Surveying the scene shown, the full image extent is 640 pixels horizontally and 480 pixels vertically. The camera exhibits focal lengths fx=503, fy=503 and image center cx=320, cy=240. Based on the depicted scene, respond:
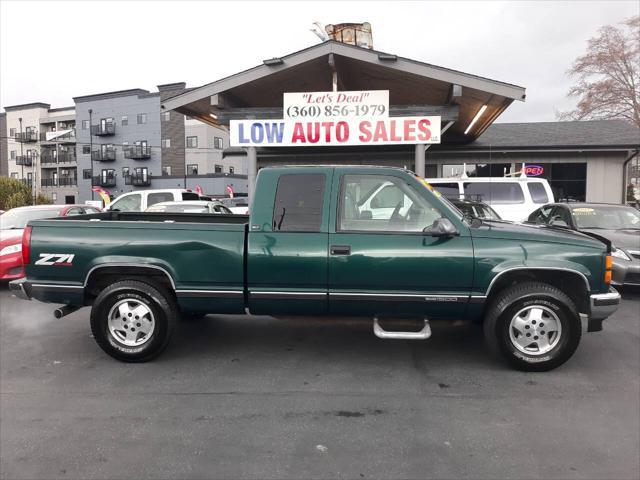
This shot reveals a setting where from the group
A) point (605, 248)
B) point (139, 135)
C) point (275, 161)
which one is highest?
point (139, 135)

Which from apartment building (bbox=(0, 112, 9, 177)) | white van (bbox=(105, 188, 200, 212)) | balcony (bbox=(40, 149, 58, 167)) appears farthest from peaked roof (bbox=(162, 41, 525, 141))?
apartment building (bbox=(0, 112, 9, 177))

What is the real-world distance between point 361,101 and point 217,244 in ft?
24.2

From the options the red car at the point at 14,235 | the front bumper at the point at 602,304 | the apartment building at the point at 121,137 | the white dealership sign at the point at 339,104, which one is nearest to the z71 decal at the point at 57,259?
the red car at the point at 14,235

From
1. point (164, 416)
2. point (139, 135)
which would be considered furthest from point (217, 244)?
point (139, 135)

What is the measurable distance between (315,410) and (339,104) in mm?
8476

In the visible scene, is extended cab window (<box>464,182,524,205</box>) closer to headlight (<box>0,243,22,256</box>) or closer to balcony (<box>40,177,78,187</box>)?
headlight (<box>0,243,22,256</box>)

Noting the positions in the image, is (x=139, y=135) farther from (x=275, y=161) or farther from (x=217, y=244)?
(x=217, y=244)

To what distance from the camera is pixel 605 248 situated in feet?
15.1

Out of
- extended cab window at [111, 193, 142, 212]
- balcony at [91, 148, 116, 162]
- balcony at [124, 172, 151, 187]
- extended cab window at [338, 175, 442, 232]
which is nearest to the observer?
extended cab window at [338, 175, 442, 232]

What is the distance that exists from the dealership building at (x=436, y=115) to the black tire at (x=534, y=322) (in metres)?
7.52

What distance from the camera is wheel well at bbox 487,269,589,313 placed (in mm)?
4602

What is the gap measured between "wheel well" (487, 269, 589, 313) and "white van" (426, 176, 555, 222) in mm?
8084

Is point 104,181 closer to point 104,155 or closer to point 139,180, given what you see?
point 104,155

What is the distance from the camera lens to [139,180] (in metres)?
56.8
